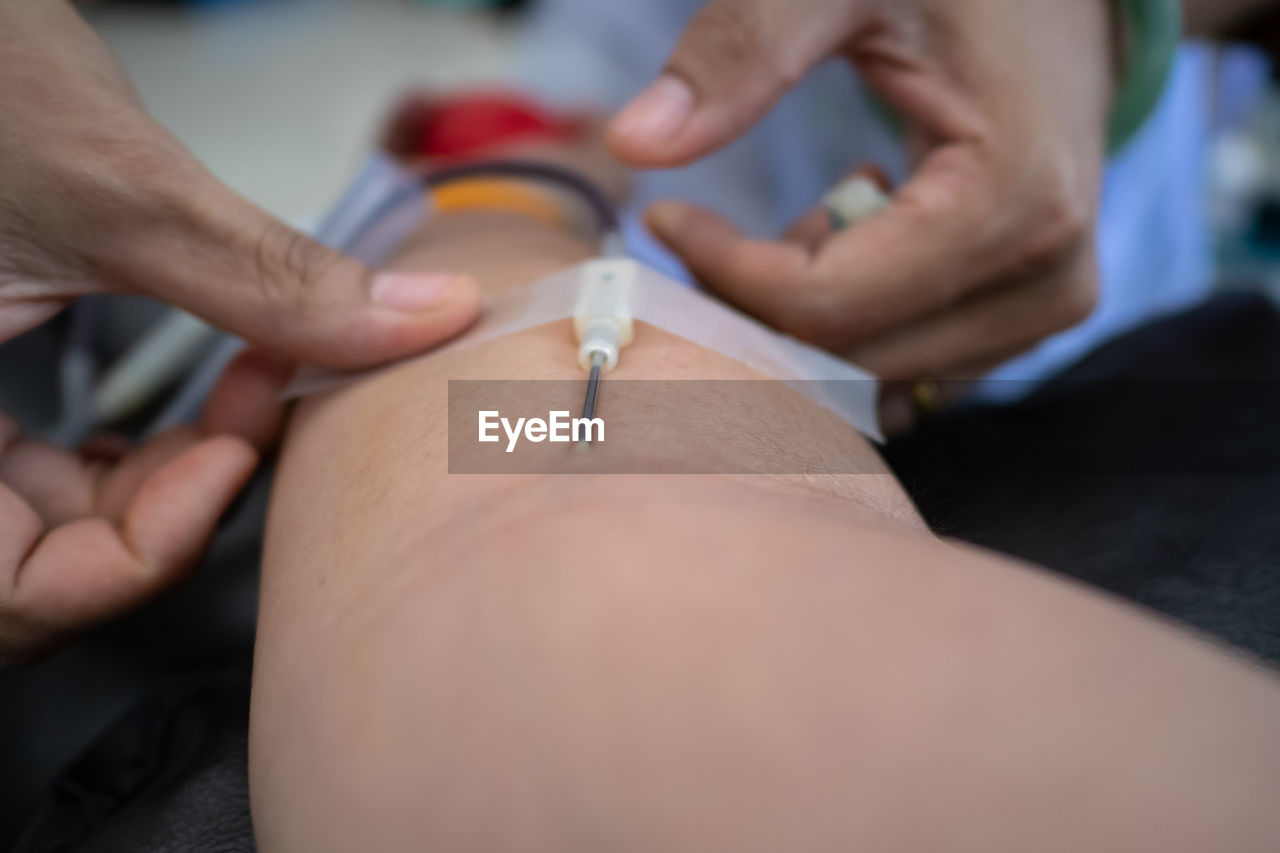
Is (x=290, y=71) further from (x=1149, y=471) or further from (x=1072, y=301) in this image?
(x=1149, y=471)

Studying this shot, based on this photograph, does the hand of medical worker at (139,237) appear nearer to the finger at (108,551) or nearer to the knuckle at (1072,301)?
the finger at (108,551)

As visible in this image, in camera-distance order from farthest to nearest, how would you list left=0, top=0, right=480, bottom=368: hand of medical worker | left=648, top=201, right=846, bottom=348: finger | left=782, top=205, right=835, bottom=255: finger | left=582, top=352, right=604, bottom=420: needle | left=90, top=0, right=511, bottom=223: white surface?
left=90, top=0, right=511, bottom=223: white surface
left=782, top=205, right=835, bottom=255: finger
left=648, top=201, right=846, bottom=348: finger
left=0, top=0, right=480, bottom=368: hand of medical worker
left=582, top=352, right=604, bottom=420: needle

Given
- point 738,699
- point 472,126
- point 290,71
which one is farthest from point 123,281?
point 290,71

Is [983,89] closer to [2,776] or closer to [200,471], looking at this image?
[200,471]

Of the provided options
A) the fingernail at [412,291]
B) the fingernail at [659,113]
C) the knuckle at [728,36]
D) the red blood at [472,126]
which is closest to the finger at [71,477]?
the fingernail at [412,291]

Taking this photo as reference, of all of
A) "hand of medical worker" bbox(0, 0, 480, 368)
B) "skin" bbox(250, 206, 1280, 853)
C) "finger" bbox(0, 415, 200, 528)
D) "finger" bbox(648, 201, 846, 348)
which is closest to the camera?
"skin" bbox(250, 206, 1280, 853)

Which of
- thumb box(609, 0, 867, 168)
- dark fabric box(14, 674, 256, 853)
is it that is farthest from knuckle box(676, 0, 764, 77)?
dark fabric box(14, 674, 256, 853)

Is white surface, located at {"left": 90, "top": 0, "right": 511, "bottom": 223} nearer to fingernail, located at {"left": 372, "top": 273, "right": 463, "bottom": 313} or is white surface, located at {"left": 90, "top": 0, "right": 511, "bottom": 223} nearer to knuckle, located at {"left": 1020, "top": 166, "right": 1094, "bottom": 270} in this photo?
fingernail, located at {"left": 372, "top": 273, "right": 463, "bottom": 313}
